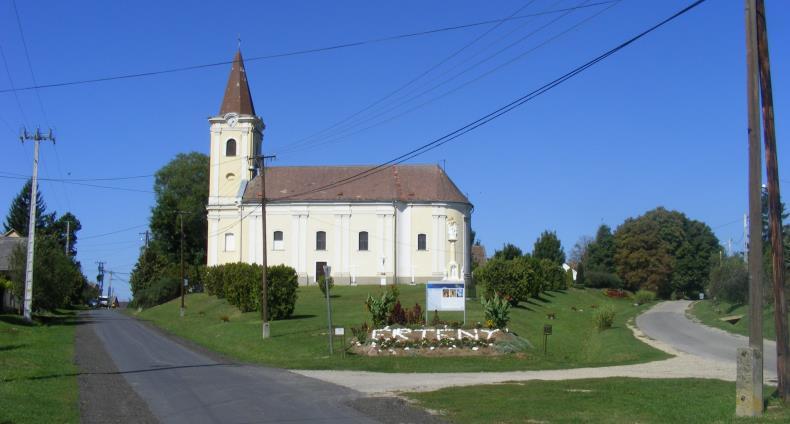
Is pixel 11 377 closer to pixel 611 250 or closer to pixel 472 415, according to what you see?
pixel 472 415

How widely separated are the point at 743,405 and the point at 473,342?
49.0 ft

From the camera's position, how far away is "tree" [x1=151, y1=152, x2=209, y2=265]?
9406cm

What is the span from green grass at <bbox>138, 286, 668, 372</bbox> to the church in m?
8.86

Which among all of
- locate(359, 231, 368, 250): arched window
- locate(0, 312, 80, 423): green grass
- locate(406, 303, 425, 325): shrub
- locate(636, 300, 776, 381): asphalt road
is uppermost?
locate(359, 231, 368, 250): arched window

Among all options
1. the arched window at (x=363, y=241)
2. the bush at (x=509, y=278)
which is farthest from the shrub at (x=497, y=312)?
the arched window at (x=363, y=241)

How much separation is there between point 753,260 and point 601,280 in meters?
82.6

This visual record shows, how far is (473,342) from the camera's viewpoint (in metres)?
27.5

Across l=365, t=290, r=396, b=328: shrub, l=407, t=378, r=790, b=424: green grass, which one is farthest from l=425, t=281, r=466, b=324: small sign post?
l=407, t=378, r=790, b=424: green grass

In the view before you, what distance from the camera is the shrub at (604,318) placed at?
4225 centimetres

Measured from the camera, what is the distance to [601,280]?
9438 centimetres

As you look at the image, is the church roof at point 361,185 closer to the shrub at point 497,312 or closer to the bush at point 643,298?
the bush at point 643,298

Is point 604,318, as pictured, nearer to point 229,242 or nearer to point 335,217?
point 335,217

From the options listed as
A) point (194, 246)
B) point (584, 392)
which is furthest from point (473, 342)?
point (194, 246)

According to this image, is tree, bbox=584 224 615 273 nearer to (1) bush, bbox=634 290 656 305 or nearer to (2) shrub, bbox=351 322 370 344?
(1) bush, bbox=634 290 656 305
